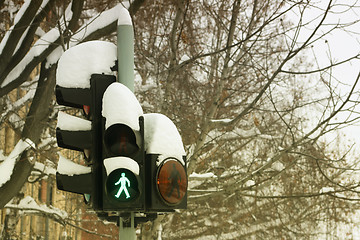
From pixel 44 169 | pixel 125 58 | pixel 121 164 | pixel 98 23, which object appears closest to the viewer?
pixel 121 164

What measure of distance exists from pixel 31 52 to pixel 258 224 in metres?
11.5

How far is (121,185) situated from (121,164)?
0.13 metres

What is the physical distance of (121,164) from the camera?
3.67 metres

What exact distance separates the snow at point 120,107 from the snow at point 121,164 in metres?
0.20

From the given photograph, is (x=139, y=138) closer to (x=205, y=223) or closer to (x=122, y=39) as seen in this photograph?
(x=122, y=39)

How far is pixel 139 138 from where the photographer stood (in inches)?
149

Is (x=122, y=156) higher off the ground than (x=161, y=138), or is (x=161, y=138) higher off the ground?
(x=161, y=138)

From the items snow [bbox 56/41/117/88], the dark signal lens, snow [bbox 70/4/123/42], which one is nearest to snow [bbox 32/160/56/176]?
snow [bbox 70/4/123/42]

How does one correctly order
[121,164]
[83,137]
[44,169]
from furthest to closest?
[44,169]
[83,137]
[121,164]

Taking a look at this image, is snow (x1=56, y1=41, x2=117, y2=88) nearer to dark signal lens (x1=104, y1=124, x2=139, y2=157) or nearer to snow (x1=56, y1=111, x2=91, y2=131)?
snow (x1=56, y1=111, x2=91, y2=131)

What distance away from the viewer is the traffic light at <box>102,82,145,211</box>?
12.1 ft

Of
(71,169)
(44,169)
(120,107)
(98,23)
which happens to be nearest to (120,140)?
(120,107)

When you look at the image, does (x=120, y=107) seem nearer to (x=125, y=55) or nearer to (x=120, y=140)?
(x=120, y=140)

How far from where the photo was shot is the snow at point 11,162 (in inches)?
346
